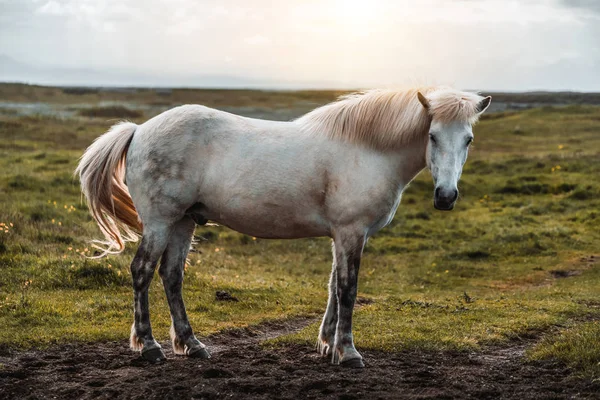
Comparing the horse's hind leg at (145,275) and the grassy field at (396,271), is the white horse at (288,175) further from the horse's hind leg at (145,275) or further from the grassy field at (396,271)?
the grassy field at (396,271)

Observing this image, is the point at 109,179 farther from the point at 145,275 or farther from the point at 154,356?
the point at 154,356

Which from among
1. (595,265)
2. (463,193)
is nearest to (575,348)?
(595,265)

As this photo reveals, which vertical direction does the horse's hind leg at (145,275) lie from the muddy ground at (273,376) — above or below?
above

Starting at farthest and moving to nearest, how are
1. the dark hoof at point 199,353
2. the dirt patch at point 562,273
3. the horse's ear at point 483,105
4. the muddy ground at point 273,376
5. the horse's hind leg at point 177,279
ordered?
the dirt patch at point 562,273 < the horse's hind leg at point 177,279 < the dark hoof at point 199,353 < the horse's ear at point 483,105 < the muddy ground at point 273,376

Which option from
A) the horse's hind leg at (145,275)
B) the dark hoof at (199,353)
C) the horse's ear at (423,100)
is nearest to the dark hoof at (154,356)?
the horse's hind leg at (145,275)

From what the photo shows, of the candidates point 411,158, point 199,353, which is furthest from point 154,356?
point 411,158

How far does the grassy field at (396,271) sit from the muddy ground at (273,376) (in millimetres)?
424

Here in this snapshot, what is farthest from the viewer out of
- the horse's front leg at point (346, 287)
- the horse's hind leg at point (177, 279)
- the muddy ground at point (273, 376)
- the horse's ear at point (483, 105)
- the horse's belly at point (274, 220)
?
the horse's hind leg at point (177, 279)

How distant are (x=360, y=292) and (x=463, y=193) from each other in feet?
42.6

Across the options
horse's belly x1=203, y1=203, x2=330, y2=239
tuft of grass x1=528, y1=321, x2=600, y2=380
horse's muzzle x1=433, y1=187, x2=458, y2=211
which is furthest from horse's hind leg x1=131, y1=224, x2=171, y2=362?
tuft of grass x1=528, y1=321, x2=600, y2=380

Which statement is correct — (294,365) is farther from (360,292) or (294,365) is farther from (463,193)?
(463,193)

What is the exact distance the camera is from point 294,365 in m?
6.91

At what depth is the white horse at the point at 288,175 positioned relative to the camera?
6809 millimetres

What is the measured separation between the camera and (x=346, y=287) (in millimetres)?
6859
